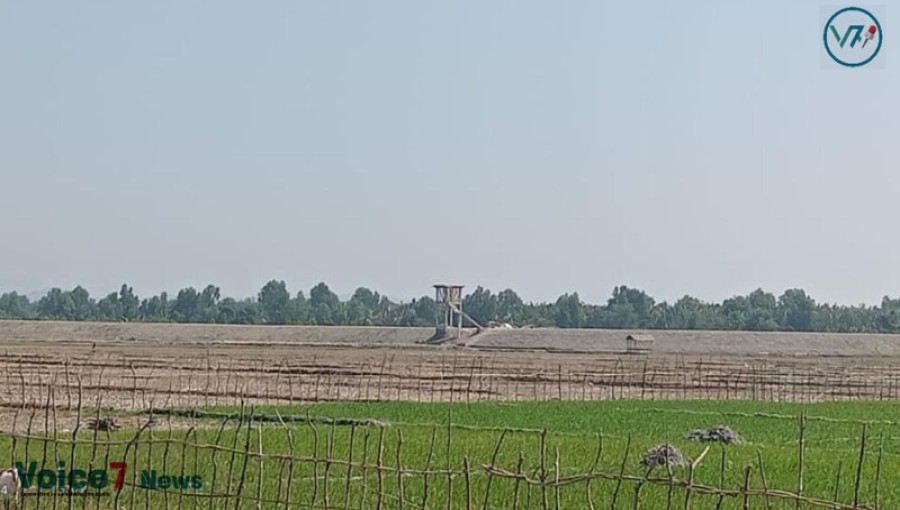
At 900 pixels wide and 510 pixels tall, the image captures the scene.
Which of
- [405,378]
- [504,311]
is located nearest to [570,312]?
[504,311]

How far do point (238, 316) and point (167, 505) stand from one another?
122 metres

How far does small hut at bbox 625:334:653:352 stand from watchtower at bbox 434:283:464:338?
10107mm

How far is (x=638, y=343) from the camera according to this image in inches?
2982

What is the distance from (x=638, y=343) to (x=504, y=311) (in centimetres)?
5948

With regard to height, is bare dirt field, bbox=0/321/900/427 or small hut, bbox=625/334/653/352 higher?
small hut, bbox=625/334/653/352

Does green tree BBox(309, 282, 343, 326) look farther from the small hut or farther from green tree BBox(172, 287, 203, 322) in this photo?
the small hut

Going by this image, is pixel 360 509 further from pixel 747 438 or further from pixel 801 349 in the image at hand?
pixel 801 349

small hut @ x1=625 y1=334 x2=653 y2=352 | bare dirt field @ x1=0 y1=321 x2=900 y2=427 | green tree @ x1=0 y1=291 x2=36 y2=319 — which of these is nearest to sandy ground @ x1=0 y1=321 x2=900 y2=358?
small hut @ x1=625 y1=334 x2=653 y2=352

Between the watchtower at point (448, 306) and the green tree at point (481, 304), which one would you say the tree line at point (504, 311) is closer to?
the green tree at point (481, 304)

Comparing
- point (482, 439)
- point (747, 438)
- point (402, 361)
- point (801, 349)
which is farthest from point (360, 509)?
point (801, 349)

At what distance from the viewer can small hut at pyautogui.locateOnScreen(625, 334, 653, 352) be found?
73.0 metres

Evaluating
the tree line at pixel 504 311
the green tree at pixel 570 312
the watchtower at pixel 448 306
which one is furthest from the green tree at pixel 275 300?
the watchtower at pixel 448 306

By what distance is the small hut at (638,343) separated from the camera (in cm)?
7300

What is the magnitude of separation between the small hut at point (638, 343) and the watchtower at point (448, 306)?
33.2 ft
